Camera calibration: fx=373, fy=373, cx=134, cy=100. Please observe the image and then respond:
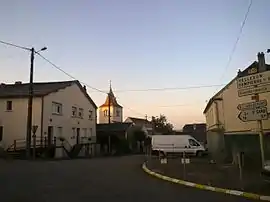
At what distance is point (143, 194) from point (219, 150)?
17162mm

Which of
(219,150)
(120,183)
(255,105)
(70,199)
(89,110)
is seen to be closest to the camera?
(70,199)

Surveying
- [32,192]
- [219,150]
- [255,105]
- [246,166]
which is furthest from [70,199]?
[219,150]

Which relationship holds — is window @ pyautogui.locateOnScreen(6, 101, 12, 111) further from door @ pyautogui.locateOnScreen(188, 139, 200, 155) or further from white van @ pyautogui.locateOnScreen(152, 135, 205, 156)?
door @ pyautogui.locateOnScreen(188, 139, 200, 155)

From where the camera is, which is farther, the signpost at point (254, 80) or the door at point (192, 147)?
the door at point (192, 147)

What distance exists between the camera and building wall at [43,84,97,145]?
136 feet

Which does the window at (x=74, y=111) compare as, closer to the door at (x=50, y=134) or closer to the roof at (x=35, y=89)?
the roof at (x=35, y=89)

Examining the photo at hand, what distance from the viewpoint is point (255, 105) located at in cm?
1280

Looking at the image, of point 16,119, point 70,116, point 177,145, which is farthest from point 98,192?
point 70,116

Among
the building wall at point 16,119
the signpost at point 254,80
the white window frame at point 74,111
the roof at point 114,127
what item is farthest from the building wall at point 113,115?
the signpost at point 254,80

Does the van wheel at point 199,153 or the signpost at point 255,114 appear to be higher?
the signpost at point 255,114

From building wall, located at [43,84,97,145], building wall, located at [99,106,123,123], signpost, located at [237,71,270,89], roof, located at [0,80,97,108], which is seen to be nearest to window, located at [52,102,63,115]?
building wall, located at [43,84,97,145]

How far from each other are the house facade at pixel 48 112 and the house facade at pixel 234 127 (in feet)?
62.0

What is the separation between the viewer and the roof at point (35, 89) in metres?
41.1

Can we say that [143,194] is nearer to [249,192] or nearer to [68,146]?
[249,192]
